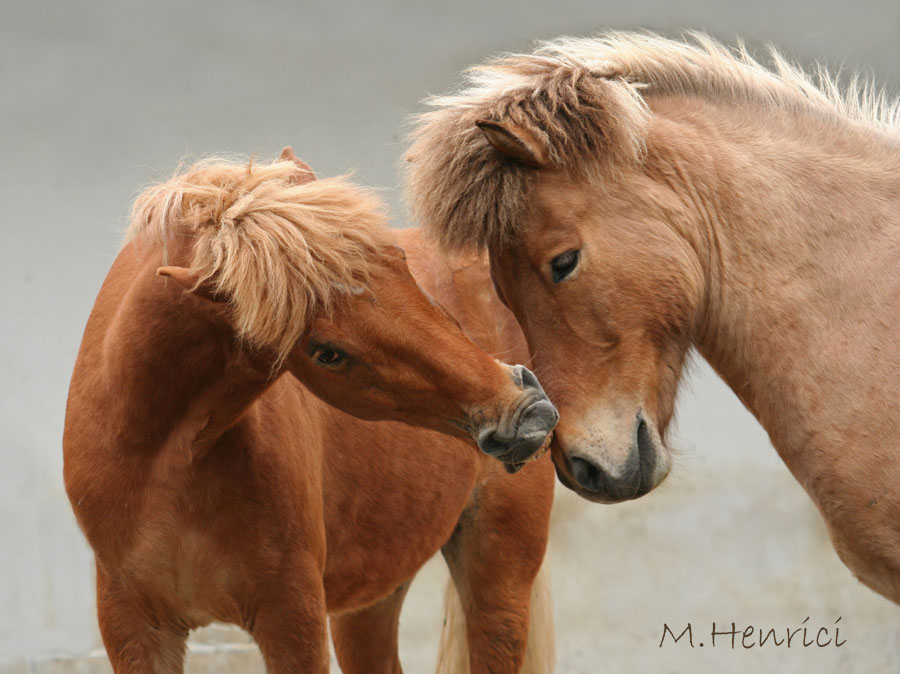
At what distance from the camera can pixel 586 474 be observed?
2.13m

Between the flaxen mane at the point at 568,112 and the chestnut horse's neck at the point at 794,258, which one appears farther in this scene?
the flaxen mane at the point at 568,112

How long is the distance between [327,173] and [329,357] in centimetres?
283

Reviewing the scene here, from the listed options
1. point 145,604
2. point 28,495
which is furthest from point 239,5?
point 145,604

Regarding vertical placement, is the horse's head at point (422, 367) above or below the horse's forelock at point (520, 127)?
below

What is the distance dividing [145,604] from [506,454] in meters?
0.90

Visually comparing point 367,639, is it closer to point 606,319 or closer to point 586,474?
point 586,474

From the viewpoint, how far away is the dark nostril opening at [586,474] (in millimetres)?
2117

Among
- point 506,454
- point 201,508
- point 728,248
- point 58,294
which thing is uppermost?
point 728,248

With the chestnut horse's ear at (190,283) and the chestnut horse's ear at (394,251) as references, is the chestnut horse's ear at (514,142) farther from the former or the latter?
the chestnut horse's ear at (190,283)

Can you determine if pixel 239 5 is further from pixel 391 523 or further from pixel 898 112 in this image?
pixel 898 112

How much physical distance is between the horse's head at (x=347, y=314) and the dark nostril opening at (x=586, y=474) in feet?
0.66

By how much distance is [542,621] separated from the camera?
11.5 feet

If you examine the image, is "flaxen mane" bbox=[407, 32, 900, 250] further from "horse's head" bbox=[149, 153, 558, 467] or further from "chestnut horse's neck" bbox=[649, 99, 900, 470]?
"horse's head" bbox=[149, 153, 558, 467]
